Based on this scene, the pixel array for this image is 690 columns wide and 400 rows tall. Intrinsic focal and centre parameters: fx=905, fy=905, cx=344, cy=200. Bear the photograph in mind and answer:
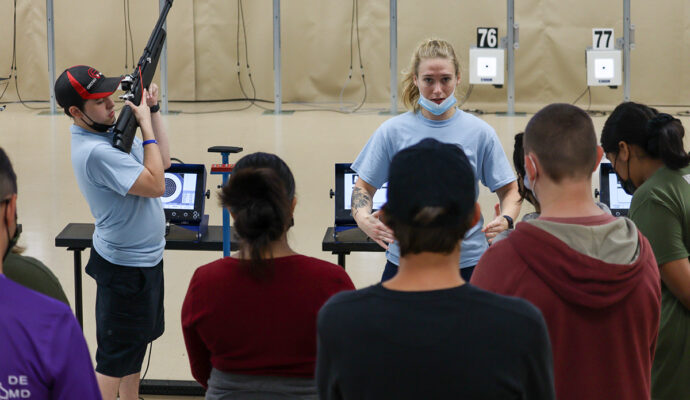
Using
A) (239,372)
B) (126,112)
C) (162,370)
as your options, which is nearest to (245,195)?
(239,372)

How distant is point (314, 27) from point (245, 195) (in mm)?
10351

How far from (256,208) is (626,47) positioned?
32.3ft

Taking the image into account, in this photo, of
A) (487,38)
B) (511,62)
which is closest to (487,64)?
(511,62)

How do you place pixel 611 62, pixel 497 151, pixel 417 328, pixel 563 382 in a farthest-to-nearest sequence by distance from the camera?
pixel 611 62, pixel 497 151, pixel 563 382, pixel 417 328

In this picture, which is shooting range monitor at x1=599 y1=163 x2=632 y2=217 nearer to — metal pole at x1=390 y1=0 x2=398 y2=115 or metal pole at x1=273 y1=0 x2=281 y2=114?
metal pole at x1=390 y1=0 x2=398 y2=115

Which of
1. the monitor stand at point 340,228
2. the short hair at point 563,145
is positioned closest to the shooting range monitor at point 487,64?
the monitor stand at point 340,228

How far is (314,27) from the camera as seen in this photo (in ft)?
39.3

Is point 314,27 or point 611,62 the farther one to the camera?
point 314,27

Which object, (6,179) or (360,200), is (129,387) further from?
(6,179)

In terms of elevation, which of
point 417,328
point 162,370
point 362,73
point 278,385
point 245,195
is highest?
point 362,73

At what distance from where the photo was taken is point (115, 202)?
10.1 feet

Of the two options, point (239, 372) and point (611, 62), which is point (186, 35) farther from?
point (239, 372)

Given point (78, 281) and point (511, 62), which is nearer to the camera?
point (78, 281)

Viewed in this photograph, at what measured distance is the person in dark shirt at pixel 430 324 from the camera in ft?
4.69
